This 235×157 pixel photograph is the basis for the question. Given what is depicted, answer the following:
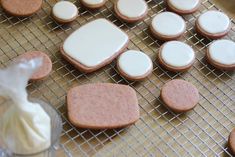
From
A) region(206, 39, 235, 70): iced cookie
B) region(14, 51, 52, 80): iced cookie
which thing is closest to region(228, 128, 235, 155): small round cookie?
region(206, 39, 235, 70): iced cookie

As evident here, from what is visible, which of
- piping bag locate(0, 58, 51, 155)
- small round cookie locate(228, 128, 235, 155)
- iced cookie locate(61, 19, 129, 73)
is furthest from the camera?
iced cookie locate(61, 19, 129, 73)

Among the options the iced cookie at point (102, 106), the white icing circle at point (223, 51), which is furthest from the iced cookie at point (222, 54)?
the iced cookie at point (102, 106)

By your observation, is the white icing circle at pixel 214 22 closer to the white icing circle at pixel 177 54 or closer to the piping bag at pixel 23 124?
the white icing circle at pixel 177 54

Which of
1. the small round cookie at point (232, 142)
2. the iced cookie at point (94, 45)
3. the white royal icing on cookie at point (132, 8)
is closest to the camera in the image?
the small round cookie at point (232, 142)

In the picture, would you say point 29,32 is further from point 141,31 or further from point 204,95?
point 204,95

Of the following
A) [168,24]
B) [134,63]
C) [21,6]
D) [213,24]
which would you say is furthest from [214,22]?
[21,6]

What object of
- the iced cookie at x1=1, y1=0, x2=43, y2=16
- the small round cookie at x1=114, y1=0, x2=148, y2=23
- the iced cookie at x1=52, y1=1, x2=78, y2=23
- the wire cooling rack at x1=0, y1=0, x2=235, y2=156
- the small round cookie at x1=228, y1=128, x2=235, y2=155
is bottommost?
the small round cookie at x1=228, y1=128, x2=235, y2=155

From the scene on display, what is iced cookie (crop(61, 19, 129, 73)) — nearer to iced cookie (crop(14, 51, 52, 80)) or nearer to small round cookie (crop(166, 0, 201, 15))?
iced cookie (crop(14, 51, 52, 80))

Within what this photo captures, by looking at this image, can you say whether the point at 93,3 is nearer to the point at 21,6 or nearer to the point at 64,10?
the point at 64,10
